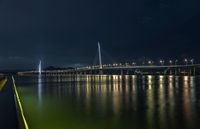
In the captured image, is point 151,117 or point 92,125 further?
point 151,117

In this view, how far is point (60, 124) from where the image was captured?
1437 cm

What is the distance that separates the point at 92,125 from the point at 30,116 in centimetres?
470

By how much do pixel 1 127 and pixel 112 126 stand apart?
4.57 m

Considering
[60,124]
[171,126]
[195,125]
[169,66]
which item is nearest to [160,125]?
[171,126]

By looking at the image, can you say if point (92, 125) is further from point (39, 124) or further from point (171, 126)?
point (171, 126)

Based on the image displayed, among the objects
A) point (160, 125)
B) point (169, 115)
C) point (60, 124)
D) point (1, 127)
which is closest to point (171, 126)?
point (160, 125)

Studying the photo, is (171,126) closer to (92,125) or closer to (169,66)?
(92,125)

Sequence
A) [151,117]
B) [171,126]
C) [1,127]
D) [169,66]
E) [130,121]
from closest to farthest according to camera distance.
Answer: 1. [1,127]
2. [171,126]
3. [130,121]
4. [151,117]
5. [169,66]

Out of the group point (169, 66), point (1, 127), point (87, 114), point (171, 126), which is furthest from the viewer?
point (169, 66)

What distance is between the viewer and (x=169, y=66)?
12112cm

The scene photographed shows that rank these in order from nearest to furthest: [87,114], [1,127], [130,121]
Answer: [1,127], [130,121], [87,114]

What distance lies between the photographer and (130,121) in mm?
15156

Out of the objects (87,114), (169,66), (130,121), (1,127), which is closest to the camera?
(1,127)

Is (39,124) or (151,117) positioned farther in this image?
(151,117)
